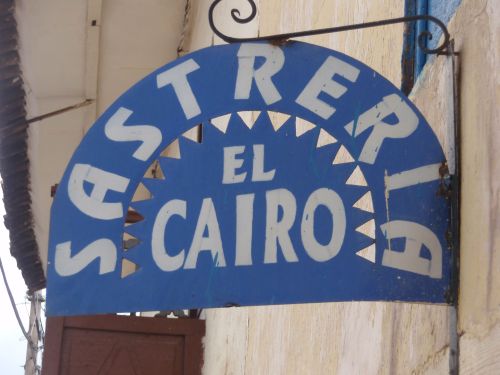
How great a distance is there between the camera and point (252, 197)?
196 cm

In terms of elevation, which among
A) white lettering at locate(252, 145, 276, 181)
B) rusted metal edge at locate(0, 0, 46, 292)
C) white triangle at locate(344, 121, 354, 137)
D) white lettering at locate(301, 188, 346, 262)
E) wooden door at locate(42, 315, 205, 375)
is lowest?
wooden door at locate(42, 315, 205, 375)

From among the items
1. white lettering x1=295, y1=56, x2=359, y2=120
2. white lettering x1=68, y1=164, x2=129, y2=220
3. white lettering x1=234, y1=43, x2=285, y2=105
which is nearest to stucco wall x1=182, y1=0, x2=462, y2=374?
white lettering x1=295, y1=56, x2=359, y2=120

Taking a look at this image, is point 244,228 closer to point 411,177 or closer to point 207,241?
point 207,241

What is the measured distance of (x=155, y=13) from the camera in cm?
736

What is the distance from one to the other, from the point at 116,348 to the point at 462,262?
391 centimetres

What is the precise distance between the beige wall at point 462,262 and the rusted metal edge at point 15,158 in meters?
3.21

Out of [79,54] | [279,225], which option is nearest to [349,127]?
[279,225]

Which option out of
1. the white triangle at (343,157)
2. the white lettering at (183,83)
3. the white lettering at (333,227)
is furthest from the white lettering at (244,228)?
the white triangle at (343,157)

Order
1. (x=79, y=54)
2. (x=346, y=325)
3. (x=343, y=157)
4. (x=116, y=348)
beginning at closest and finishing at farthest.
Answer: (x=346, y=325), (x=343, y=157), (x=116, y=348), (x=79, y=54)

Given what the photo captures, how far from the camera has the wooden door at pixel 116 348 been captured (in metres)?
5.45

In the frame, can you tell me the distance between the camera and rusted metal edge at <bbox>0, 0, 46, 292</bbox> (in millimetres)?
6641

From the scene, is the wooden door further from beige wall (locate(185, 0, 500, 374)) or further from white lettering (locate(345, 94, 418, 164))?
white lettering (locate(345, 94, 418, 164))

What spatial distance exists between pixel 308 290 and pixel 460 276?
0.33m

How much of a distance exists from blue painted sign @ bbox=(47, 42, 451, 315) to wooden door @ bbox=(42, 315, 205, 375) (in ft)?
11.8
